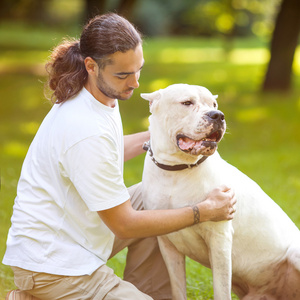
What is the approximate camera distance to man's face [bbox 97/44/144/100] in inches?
127

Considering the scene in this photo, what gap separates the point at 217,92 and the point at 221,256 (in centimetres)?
1109

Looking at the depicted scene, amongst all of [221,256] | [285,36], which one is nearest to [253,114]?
[285,36]

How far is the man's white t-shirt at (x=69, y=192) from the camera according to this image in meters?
3.14

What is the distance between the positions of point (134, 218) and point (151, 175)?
431 millimetres

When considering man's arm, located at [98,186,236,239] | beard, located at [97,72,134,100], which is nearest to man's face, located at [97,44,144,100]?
beard, located at [97,72,134,100]

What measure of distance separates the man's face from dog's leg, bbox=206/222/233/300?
0.98m

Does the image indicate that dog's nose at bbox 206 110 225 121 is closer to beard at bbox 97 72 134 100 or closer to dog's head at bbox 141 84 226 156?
dog's head at bbox 141 84 226 156

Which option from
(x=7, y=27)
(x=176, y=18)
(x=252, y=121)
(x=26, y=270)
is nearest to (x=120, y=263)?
(x=26, y=270)

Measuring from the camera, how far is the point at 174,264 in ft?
12.3

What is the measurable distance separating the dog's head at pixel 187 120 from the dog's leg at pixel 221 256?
0.49 meters

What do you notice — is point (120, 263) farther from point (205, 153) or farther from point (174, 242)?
point (205, 153)

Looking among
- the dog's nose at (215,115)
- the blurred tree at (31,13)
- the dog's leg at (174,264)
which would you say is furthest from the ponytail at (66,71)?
the blurred tree at (31,13)

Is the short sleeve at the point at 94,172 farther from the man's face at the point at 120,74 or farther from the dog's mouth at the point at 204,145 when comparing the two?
the dog's mouth at the point at 204,145

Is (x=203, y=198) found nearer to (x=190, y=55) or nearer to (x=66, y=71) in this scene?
(x=66, y=71)
